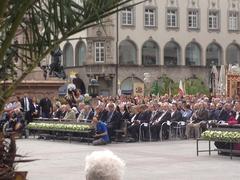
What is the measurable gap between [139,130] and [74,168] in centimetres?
923

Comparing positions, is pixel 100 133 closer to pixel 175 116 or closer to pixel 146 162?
pixel 175 116

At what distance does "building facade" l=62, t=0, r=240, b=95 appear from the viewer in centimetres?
6712

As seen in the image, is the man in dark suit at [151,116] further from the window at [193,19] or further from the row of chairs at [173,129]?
the window at [193,19]

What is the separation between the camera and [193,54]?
72125 mm

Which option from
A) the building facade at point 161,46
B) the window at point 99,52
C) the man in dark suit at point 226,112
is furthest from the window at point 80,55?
the man in dark suit at point 226,112

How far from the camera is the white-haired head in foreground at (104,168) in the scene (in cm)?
388

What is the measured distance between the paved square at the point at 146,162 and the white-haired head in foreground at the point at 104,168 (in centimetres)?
715

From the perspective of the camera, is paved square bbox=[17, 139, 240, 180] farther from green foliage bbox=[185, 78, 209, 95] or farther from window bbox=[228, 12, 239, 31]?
window bbox=[228, 12, 239, 31]

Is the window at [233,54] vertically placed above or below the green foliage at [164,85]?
above

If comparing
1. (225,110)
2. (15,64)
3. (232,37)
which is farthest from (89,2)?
(232,37)

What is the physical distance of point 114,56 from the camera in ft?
220

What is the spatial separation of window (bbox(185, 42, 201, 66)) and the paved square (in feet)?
161

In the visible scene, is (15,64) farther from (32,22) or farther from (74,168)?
(74,168)

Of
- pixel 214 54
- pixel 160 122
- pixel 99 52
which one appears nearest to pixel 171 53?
pixel 214 54
